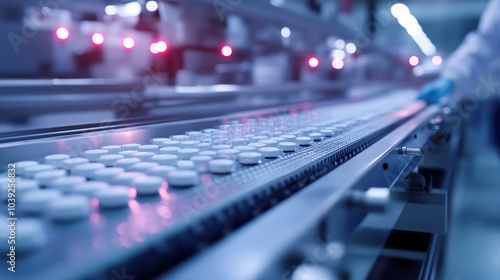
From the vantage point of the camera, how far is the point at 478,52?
3043 millimetres

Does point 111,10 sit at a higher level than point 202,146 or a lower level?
higher

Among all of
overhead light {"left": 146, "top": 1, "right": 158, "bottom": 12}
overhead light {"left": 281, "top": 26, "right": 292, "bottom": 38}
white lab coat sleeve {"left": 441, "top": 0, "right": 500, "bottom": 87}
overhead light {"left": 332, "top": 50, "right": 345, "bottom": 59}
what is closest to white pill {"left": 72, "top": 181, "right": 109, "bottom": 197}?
overhead light {"left": 146, "top": 1, "right": 158, "bottom": 12}

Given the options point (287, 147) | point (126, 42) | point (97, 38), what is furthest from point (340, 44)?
point (287, 147)

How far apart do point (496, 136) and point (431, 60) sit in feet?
5.08

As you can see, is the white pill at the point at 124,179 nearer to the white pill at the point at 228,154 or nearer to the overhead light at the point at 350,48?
the white pill at the point at 228,154

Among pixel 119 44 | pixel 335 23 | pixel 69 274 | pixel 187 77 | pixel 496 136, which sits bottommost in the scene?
pixel 496 136

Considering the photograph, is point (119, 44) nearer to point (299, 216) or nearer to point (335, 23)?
point (335, 23)

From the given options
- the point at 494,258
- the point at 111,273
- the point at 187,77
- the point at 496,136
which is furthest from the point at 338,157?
the point at 496,136

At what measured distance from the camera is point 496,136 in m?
5.17

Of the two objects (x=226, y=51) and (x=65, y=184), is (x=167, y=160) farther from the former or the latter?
(x=226, y=51)

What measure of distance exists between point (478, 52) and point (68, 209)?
346 centimetres

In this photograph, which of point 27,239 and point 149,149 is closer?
point 27,239

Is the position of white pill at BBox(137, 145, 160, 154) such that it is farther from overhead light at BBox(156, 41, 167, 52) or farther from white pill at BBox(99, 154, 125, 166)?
overhead light at BBox(156, 41, 167, 52)

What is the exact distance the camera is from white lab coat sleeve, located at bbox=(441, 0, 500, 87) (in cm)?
284
